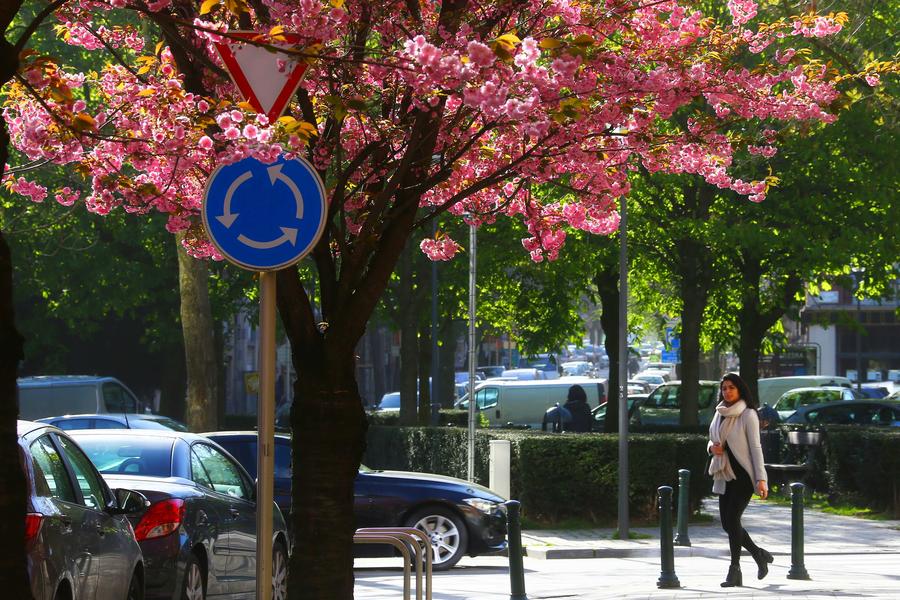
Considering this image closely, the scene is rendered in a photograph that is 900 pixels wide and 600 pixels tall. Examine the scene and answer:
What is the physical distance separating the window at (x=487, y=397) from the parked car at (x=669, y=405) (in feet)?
33.3

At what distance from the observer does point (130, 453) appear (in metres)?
11.8

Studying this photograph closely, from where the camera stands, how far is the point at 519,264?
32969 mm

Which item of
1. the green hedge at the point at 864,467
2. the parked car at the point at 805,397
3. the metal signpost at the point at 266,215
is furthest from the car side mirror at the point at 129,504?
the parked car at the point at 805,397

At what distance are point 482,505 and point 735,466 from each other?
4209 millimetres

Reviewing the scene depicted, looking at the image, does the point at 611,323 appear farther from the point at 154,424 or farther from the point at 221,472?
the point at 221,472

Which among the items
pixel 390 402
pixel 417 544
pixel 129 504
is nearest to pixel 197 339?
pixel 417 544

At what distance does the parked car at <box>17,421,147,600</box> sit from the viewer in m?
7.39

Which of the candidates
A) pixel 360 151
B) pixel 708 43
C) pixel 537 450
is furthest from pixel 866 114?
pixel 360 151

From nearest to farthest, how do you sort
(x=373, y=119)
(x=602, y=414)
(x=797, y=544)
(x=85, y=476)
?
(x=373, y=119), (x=85, y=476), (x=797, y=544), (x=602, y=414)

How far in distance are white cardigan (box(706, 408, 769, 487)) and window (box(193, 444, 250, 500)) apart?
3.86 meters

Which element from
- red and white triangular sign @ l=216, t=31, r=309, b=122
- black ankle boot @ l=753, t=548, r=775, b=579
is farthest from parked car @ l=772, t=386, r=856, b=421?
red and white triangular sign @ l=216, t=31, r=309, b=122

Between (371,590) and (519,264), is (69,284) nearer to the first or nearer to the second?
(519,264)

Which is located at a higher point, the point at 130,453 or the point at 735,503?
the point at 130,453

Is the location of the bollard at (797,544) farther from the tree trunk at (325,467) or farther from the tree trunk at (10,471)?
the tree trunk at (10,471)
